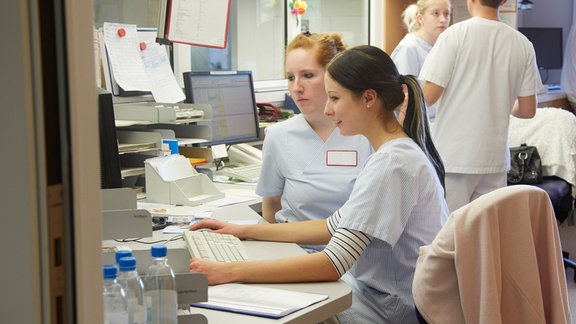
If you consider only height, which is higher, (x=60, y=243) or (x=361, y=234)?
(x=60, y=243)

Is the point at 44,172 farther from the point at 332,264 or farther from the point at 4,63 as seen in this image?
the point at 332,264

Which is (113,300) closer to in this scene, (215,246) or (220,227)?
(215,246)

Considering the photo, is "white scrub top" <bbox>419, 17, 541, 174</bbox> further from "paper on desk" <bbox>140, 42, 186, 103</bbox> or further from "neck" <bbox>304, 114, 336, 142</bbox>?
"paper on desk" <bbox>140, 42, 186, 103</bbox>

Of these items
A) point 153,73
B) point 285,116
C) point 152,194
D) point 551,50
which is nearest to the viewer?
point 152,194

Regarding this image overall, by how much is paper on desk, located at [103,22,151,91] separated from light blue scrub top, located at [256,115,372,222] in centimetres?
81

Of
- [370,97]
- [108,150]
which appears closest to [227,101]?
[108,150]

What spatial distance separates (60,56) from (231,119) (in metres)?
2.75

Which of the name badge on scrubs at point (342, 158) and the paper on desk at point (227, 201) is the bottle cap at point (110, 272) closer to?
the name badge on scrubs at point (342, 158)

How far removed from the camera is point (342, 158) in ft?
7.56

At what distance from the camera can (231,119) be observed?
10.9 ft

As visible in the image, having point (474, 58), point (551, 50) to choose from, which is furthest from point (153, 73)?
point (551, 50)

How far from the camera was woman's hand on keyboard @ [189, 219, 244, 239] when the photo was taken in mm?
2098

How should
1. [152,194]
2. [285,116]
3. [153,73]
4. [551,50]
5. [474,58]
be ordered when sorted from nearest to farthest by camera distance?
1. [152,194]
2. [474,58]
3. [153,73]
4. [285,116]
5. [551,50]

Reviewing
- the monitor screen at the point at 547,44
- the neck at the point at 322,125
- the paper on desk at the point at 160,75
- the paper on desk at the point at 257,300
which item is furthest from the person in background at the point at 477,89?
the monitor screen at the point at 547,44
